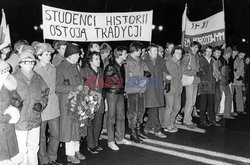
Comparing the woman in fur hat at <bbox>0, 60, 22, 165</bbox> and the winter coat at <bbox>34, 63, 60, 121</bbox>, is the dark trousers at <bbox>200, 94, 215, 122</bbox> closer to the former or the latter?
the winter coat at <bbox>34, 63, 60, 121</bbox>

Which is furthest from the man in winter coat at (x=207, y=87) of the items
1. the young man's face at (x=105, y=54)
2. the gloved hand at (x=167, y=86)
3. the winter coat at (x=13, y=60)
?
the winter coat at (x=13, y=60)

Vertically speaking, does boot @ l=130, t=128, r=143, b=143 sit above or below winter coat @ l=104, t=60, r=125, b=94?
below

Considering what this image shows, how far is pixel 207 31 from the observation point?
27.7 ft

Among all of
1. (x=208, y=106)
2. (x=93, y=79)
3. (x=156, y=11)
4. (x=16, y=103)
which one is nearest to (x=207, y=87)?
(x=208, y=106)

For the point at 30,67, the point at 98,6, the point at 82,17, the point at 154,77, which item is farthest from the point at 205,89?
the point at 98,6

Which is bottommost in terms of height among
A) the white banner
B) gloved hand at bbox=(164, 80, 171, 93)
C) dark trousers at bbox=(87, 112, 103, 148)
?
dark trousers at bbox=(87, 112, 103, 148)

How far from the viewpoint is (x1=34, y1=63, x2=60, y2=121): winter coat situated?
4652 millimetres

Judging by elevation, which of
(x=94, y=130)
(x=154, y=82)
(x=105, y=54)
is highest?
(x=105, y=54)

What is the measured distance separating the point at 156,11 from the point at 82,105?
118 ft

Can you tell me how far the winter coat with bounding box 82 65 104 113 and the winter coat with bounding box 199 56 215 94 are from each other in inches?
127

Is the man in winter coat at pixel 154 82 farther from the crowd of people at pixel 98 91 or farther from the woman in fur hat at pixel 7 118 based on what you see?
the woman in fur hat at pixel 7 118

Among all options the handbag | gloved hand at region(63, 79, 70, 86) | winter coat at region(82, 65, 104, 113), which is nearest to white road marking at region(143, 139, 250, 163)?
winter coat at region(82, 65, 104, 113)

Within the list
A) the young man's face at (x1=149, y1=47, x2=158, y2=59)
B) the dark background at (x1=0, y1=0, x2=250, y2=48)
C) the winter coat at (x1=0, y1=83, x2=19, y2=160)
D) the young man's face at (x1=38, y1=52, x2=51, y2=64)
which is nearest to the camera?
the winter coat at (x1=0, y1=83, x2=19, y2=160)

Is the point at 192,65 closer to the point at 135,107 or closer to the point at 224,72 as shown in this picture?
the point at 224,72
